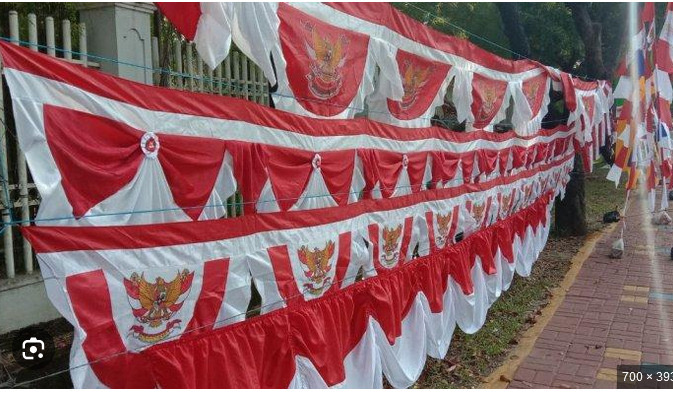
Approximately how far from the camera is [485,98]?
5.13m

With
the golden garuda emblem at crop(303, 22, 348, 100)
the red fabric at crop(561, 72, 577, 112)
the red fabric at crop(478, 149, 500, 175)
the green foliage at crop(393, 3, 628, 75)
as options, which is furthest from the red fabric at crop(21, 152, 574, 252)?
the green foliage at crop(393, 3, 628, 75)

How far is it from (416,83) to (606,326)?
3.24 meters

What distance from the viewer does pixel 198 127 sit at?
2430 mm

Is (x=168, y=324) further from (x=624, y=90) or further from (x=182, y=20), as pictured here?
(x=624, y=90)

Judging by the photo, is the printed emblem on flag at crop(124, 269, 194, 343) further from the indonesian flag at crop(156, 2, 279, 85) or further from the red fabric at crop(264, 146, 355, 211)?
the indonesian flag at crop(156, 2, 279, 85)

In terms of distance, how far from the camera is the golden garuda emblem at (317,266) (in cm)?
303

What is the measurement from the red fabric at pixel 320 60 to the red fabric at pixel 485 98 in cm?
184

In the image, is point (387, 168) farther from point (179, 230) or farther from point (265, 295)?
point (179, 230)

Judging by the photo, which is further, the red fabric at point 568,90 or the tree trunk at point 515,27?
the tree trunk at point 515,27

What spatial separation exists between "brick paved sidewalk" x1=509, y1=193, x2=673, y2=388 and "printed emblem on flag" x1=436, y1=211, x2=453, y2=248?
1.15m

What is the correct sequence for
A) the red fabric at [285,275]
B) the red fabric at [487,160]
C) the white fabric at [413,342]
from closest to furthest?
the red fabric at [285,275]
the white fabric at [413,342]
the red fabric at [487,160]

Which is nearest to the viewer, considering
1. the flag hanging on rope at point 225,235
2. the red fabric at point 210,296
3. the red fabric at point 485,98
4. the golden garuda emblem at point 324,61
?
the flag hanging on rope at point 225,235

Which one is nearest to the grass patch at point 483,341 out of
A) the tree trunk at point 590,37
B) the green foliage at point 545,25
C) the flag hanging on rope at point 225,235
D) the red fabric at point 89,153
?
the flag hanging on rope at point 225,235

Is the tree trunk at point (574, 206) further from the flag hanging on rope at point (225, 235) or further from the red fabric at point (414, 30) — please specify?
the flag hanging on rope at point (225, 235)
